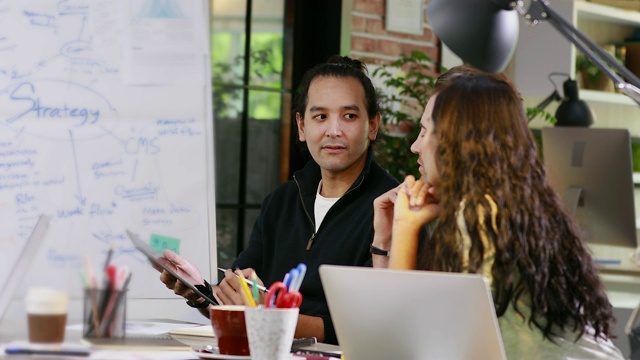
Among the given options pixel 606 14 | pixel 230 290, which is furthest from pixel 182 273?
pixel 606 14

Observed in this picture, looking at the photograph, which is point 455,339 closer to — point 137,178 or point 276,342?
point 276,342

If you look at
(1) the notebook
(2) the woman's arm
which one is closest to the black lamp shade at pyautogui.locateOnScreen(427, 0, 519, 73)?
(2) the woman's arm

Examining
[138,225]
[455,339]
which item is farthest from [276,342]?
[138,225]

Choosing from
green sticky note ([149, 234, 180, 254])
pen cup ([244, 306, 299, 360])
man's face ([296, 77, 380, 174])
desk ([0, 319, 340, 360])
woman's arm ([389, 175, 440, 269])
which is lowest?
green sticky note ([149, 234, 180, 254])

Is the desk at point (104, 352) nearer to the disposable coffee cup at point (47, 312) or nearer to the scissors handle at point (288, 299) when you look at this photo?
the disposable coffee cup at point (47, 312)

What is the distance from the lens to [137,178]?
2.87 m

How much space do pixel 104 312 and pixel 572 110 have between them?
334 centimetres

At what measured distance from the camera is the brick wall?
3.96 m

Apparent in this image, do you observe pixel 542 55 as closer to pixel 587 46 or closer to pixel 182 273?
pixel 182 273

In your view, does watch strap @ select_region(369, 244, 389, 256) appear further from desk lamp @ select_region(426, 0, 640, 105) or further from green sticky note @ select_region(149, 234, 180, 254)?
green sticky note @ select_region(149, 234, 180, 254)

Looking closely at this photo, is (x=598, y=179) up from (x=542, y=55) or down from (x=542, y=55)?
down

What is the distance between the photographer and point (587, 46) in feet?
4.88

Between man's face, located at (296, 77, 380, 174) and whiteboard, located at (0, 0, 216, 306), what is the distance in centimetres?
50

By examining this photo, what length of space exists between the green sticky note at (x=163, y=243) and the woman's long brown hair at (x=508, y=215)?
1371mm
